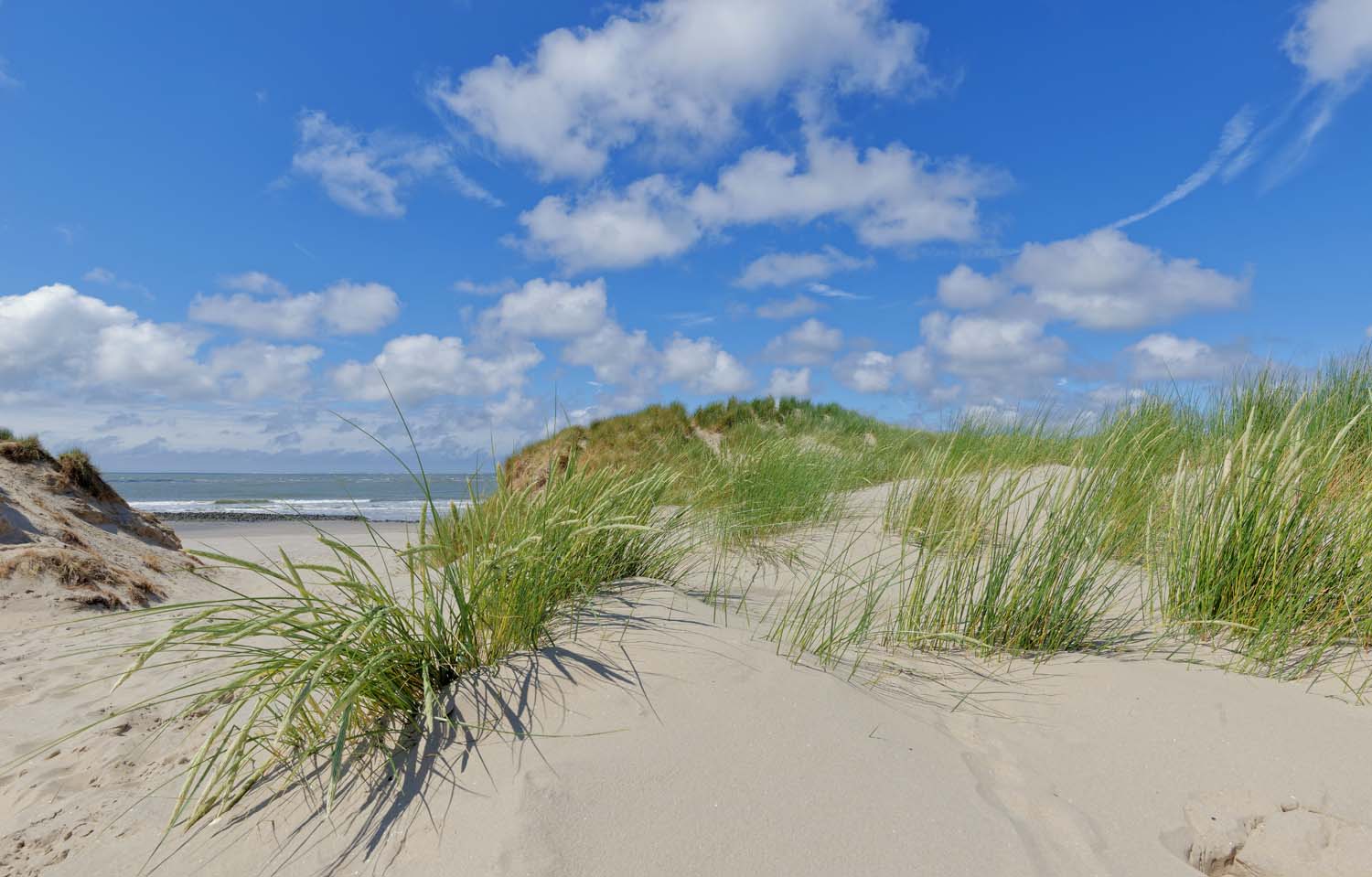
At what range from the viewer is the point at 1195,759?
7.06ft

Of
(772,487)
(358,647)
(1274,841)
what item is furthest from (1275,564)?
(358,647)

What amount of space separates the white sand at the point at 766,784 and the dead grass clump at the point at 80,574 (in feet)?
9.76

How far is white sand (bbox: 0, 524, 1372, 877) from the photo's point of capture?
1664 mm

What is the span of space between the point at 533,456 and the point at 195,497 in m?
23.3

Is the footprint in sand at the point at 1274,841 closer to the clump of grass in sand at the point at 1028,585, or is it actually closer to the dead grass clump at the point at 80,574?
the clump of grass in sand at the point at 1028,585

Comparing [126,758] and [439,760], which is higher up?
[439,760]

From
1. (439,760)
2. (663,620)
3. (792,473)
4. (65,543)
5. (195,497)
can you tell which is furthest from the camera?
(195,497)

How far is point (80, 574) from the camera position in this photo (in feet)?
17.3

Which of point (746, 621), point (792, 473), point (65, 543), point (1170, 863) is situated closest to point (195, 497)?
point (65, 543)

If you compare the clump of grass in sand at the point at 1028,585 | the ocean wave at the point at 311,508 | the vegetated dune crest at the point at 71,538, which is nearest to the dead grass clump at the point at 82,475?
the vegetated dune crest at the point at 71,538

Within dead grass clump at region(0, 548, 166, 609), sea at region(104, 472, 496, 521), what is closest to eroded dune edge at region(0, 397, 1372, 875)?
dead grass clump at region(0, 548, 166, 609)

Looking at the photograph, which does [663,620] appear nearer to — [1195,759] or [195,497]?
[1195,759]

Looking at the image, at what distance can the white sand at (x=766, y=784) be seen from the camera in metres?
1.66

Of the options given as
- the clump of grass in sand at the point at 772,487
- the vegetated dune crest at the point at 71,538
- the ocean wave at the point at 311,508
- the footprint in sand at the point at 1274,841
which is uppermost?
the clump of grass in sand at the point at 772,487
